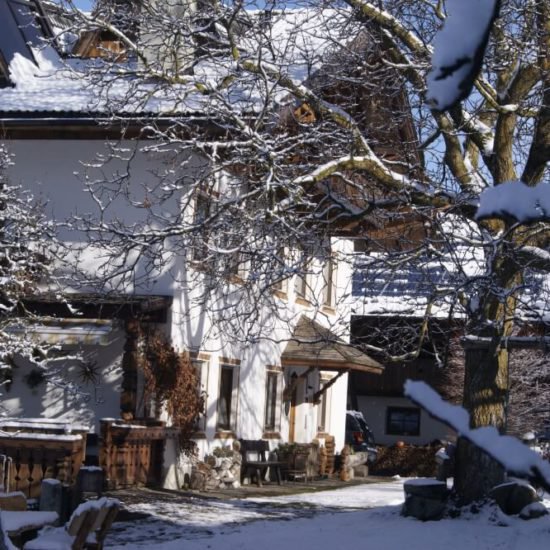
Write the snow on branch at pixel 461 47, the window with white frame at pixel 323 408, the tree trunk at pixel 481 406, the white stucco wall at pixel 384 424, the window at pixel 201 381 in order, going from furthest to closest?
the white stucco wall at pixel 384 424 → the window with white frame at pixel 323 408 → the window at pixel 201 381 → the tree trunk at pixel 481 406 → the snow on branch at pixel 461 47

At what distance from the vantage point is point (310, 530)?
13.7 meters

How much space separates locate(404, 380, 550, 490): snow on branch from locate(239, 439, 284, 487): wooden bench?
20891 mm

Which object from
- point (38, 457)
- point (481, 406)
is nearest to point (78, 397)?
point (38, 457)

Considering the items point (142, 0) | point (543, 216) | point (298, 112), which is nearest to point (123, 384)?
point (298, 112)

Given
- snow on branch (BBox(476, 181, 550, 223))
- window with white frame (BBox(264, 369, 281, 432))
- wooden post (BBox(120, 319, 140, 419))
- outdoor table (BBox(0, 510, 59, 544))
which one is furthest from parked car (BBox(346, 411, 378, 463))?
snow on branch (BBox(476, 181, 550, 223))

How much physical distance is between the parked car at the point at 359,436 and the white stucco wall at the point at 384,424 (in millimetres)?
4044

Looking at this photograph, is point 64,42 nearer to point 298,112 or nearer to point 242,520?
point 298,112

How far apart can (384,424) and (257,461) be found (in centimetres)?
1423

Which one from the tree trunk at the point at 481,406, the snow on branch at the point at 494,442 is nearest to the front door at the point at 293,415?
the tree trunk at the point at 481,406

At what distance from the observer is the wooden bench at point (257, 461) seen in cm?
2209

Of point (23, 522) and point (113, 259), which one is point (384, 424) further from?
point (23, 522)

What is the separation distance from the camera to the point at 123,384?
60.5ft

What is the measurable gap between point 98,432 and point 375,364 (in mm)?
9403

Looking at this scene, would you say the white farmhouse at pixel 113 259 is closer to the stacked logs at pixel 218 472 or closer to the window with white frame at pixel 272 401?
the window with white frame at pixel 272 401
